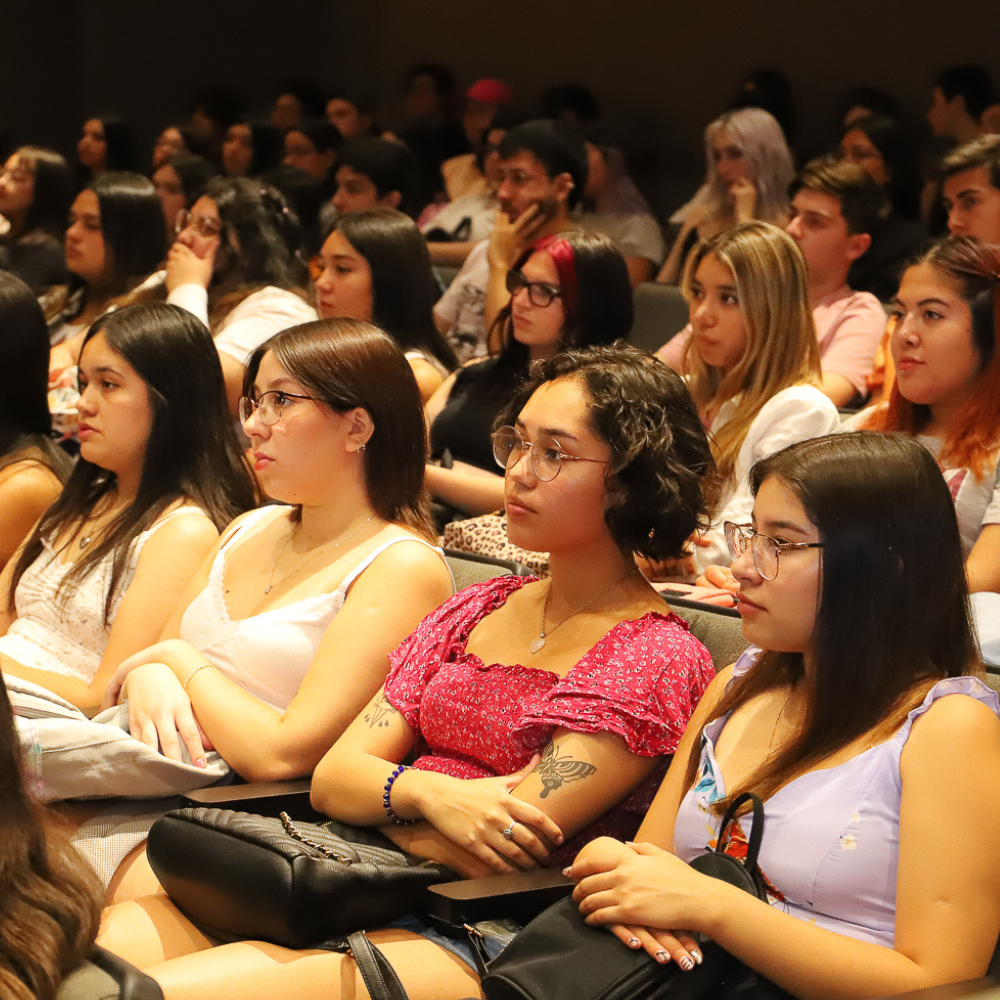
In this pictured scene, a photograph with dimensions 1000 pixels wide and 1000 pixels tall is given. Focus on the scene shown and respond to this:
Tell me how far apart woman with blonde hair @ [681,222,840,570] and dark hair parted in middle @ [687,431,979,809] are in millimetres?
1340

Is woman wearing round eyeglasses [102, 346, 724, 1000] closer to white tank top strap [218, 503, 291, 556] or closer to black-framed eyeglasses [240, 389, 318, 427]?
black-framed eyeglasses [240, 389, 318, 427]

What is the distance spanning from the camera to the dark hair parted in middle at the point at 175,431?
276cm

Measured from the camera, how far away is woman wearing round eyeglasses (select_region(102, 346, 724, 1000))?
179 cm

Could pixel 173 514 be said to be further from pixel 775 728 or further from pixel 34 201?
pixel 34 201

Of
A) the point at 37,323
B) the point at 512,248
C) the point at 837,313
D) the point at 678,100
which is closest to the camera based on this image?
Result: the point at 37,323

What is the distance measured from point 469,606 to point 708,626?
1.22 feet

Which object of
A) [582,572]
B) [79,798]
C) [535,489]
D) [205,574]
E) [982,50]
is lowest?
[79,798]

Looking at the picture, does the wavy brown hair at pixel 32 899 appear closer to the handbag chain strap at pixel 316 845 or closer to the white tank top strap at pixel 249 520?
the handbag chain strap at pixel 316 845

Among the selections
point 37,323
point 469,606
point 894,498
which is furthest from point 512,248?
point 894,498

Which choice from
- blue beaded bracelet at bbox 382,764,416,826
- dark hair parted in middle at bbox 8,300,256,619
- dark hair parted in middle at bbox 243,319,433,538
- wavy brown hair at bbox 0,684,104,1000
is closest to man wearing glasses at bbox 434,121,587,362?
dark hair parted in middle at bbox 8,300,256,619

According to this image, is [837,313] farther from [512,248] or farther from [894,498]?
[894,498]

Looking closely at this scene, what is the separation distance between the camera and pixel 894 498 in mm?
1601

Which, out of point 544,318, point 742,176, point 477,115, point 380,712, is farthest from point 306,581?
point 477,115

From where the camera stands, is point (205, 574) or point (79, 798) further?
point (205, 574)
